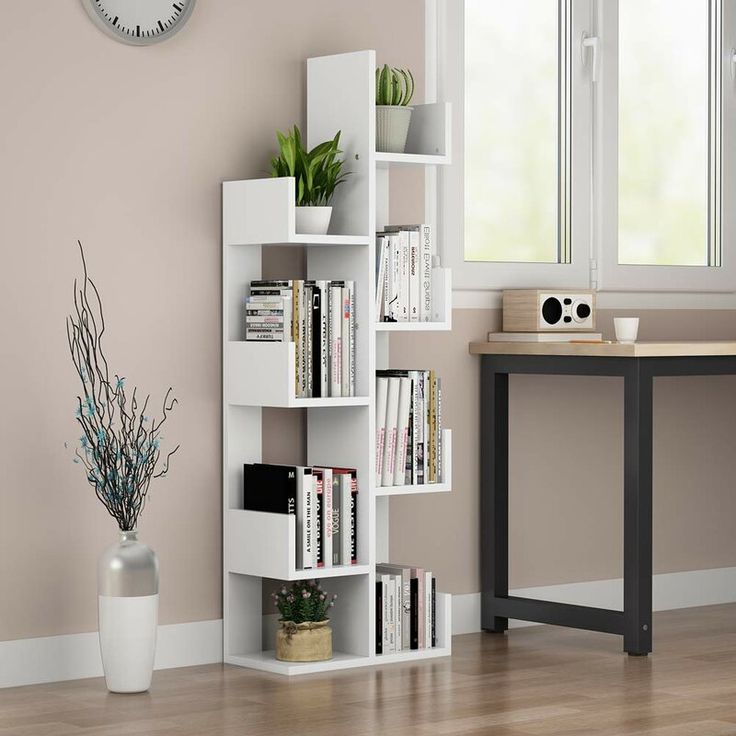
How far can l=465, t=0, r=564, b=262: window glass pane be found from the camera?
4781 mm

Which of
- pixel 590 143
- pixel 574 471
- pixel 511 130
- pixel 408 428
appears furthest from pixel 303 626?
pixel 590 143

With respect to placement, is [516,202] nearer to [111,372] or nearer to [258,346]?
[258,346]

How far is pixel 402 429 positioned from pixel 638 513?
666mm

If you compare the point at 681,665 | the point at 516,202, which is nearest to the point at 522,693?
the point at 681,665

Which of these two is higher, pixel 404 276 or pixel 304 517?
pixel 404 276

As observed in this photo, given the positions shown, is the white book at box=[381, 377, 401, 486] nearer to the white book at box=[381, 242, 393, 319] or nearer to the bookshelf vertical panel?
the white book at box=[381, 242, 393, 319]

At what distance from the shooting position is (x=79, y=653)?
394cm

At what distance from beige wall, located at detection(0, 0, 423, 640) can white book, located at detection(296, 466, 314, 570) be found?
0.29 meters

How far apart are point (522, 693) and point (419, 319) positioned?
1.04 meters

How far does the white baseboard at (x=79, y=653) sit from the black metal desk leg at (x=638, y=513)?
1.09m

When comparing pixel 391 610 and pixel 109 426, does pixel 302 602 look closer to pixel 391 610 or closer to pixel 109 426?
pixel 391 610

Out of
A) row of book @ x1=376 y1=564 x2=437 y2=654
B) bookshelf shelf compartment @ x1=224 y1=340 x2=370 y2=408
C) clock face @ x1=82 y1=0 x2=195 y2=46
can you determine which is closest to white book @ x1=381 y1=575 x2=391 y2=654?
row of book @ x1=376 y1=564 x2=437 y2=654

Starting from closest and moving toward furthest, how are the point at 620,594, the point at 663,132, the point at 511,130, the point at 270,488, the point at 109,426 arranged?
the point at 109,426 → the point at 270,488 → the point at 511,130 → the point at 620,594 → the point at 663,132

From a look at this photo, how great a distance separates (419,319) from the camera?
4.23 meters
